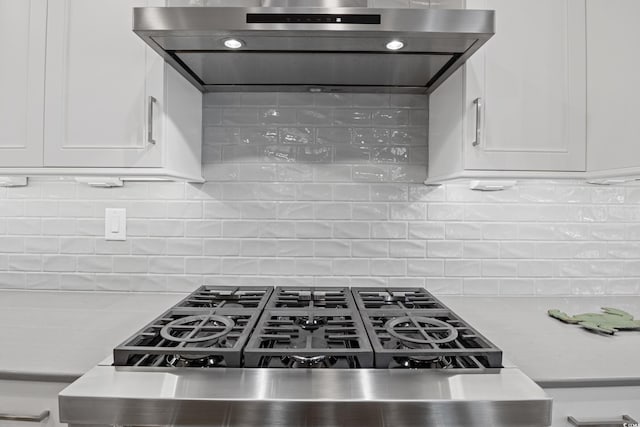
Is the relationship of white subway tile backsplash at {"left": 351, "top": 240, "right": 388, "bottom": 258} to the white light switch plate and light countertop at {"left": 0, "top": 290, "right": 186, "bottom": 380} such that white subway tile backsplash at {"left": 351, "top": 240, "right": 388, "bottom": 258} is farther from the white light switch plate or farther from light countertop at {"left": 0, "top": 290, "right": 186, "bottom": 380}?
the white light switch plate

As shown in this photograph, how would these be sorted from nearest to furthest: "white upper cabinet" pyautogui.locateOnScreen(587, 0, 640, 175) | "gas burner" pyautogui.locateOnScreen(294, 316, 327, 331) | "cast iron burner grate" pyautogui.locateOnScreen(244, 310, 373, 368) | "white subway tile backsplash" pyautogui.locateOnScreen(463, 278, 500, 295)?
"cast iron burner grate" pyautogui.locateOnScreen(244, 310, 373, 368), "gas burner" pyautogui.locateOnScreen(294, 316, 327, 331), "white upper cabinet" pyautogui.locateOnScreen(587, 0, 640, 175), "white subway tile backsplash" pyautogui.locateOnScreen(463, 278, 500, 295)

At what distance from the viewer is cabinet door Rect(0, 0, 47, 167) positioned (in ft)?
4.52

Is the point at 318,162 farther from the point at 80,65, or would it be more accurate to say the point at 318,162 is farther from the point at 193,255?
the point at 80,65

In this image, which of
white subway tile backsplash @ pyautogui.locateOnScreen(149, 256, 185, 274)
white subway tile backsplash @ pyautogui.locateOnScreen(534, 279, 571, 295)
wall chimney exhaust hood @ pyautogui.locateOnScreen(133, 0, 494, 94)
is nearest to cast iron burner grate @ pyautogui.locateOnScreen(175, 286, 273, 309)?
white subway tile backsplash @ pyautogui.locateOnScreen(149, 256, 185, 274)

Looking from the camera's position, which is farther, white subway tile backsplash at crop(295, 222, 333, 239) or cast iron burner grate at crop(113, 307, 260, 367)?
white subway tile backsplash at crop(295, 222, 333, 239)

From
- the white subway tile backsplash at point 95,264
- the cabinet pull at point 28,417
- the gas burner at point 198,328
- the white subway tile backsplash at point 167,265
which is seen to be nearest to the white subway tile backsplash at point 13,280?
the white subway tile backsplash at point 95,264

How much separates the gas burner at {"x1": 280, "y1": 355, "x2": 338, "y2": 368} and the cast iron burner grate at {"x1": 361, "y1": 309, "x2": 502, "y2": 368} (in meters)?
0.11

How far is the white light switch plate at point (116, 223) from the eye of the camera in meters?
1.71

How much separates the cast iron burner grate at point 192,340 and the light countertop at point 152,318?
128 millimetres

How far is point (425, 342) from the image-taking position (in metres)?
0.98

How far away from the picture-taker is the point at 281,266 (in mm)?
1711

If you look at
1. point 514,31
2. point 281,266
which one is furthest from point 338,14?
point 281,266

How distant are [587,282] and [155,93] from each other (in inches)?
70.6

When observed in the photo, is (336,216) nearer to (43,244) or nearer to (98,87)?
(98,87)
